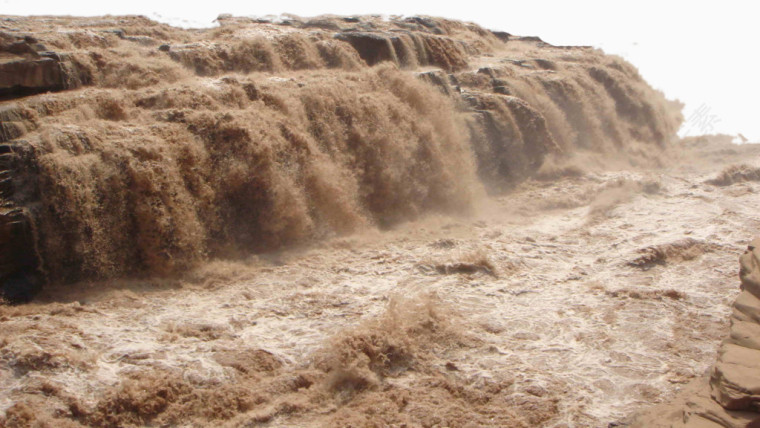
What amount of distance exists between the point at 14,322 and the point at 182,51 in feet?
15.7

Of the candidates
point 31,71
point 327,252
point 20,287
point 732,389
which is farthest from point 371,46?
point 732,389

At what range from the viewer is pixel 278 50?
32.2ft

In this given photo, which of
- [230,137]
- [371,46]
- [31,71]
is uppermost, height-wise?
[371,46]

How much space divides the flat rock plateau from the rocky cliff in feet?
0.10

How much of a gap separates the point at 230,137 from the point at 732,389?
5339 millimetres

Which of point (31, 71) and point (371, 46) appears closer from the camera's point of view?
point (31, 71)

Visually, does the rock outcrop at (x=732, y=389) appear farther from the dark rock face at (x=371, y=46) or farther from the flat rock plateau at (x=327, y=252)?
the dark rock face at (x=371, y=46)

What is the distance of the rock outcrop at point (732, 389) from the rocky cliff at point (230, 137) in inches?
168

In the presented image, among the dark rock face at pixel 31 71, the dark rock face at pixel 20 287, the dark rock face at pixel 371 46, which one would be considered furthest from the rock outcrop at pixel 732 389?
the dark rock face at pixel 371 46

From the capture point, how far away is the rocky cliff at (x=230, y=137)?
19.8 feet

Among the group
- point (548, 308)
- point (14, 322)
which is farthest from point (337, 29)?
point (14, 322)

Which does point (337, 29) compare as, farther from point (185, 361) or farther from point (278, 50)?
point (185, 361)

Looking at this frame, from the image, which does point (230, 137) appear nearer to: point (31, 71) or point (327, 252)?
point (327, 252)

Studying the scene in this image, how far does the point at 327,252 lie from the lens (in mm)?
7355
